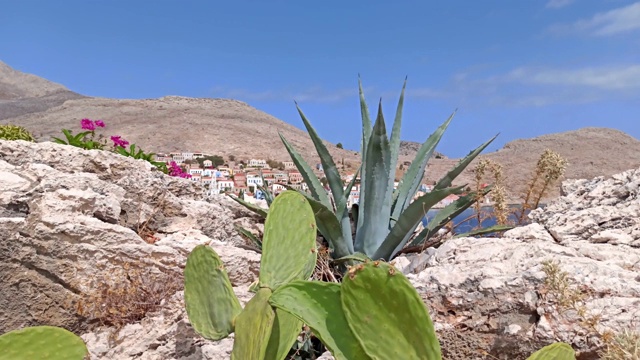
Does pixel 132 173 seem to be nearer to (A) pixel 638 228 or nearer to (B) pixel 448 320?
(B) pixel 448 320

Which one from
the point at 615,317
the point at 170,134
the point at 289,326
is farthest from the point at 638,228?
the point at 170,134

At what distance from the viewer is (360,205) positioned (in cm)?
293

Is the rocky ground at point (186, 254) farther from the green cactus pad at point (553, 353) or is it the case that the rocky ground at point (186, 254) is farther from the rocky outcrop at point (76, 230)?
the green cactus pad at point (553, 353)

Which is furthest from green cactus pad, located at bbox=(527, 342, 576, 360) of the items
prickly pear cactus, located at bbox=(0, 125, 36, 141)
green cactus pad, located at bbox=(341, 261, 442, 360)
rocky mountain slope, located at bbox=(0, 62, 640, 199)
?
rocky mountain slope, located at bbox=(0, 62, 640, 199)

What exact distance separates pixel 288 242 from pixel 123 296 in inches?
35.6

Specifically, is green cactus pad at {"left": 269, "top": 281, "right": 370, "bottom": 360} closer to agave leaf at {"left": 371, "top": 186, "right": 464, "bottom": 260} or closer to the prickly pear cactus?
agave leaf at {"left": 371, "top": 186, "right": 464, "bottom": 260}

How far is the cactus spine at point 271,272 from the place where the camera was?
1.47 m

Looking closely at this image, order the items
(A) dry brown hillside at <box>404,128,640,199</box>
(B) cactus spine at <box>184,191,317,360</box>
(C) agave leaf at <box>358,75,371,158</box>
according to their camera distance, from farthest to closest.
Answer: (A) dry brown hillside at <box>404,128,640,199</box>
(C) agave leaf at <box>358,75,371,158</box>
(B) cactus spine at <box>184,191,317,360</box>

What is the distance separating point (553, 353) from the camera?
0.96 metres

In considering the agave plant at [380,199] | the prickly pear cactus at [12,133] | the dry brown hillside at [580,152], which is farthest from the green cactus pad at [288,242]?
the dry brown hillside at [580,152]

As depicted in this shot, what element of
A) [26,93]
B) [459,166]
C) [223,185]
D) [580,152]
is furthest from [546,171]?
[26,93]

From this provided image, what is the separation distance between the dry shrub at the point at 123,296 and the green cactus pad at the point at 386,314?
1.36m

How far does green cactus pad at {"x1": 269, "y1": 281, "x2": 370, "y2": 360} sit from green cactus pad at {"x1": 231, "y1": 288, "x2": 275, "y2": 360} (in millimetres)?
163

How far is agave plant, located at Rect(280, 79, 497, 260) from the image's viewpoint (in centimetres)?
260
